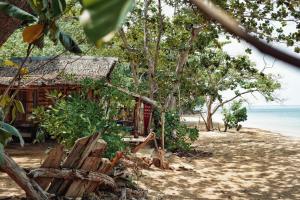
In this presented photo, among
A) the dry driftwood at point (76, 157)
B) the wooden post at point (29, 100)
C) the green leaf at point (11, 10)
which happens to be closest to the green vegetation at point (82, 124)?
the dry driftwood at point (76, 157)

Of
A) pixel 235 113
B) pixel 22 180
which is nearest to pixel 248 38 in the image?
pixel 22 180

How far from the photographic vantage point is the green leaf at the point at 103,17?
0.90 ft

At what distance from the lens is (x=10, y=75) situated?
516 inches

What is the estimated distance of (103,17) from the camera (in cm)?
28

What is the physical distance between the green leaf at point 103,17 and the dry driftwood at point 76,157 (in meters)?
5.15

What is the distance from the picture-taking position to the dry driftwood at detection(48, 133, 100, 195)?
17.5ft

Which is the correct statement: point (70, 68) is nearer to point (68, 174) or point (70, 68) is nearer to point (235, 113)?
point (68, 174)

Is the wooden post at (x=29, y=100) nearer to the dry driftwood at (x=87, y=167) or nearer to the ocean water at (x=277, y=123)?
the dry driftwood at (x=87, y=167)

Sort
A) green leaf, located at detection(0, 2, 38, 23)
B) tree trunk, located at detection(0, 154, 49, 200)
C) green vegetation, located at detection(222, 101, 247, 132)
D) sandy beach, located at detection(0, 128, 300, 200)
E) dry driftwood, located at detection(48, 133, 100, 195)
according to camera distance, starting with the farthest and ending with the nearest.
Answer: green vegetation, located at detection(222, 101, 247, 132) < sandy beach, located at detection(0, 128, 300, 200) < dry driftwood, located at detection(48, 133, 100, 195) < tree trunk, located at detection(0, 154, 49, 200) < green leaf, located at detection(0, 2, 38, 23)

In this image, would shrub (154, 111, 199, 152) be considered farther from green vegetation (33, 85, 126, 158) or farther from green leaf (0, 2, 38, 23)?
green leaf (0, 2, 38, 23)

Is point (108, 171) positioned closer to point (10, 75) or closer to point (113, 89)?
point (113, 89)

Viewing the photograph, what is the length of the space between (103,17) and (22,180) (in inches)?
183

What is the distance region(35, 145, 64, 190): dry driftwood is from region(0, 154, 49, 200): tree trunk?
408 millimetres

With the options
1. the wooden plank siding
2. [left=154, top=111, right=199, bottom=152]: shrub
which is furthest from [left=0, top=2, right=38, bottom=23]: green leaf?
the wooden plank siding
